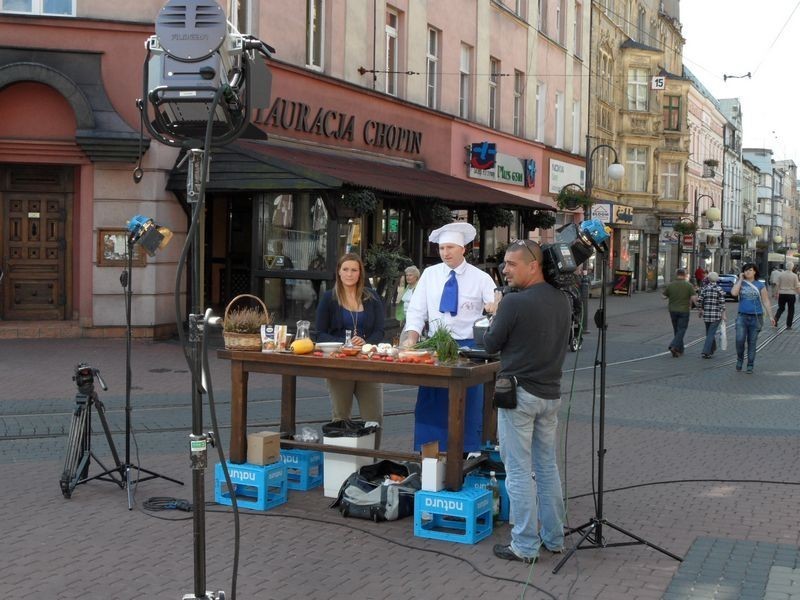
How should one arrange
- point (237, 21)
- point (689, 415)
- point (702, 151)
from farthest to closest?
point (702, 151) < point (237, 21) < point (689, 415)

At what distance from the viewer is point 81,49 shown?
1692cm

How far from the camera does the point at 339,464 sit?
7.35m

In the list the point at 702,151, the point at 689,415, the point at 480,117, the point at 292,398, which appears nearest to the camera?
the point at 292,398

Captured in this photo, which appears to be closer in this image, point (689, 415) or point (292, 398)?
point (292, 398)

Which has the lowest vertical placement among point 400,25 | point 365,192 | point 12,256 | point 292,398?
point 292,398

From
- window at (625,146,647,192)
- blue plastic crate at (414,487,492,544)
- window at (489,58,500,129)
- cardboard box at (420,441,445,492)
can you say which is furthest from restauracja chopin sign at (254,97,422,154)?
window at (625,146,647,192)

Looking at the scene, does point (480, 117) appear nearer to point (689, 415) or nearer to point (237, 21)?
point (237, 21)

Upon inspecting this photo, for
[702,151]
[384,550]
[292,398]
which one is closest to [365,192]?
[292,398]

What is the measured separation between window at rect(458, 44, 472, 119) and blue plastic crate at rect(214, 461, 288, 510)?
71.1ft

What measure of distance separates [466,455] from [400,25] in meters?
18.5

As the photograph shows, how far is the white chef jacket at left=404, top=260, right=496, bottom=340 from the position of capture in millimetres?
7656

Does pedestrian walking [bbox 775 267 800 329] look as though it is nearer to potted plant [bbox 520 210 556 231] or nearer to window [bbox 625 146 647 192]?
potted plant [bbox 520 210 556 231]

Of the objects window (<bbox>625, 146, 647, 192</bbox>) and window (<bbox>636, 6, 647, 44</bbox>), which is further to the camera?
window (<bbox>636, 6, 647, 44</bbox>)

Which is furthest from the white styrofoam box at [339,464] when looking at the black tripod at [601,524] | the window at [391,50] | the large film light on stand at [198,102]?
the window at [391,50]
